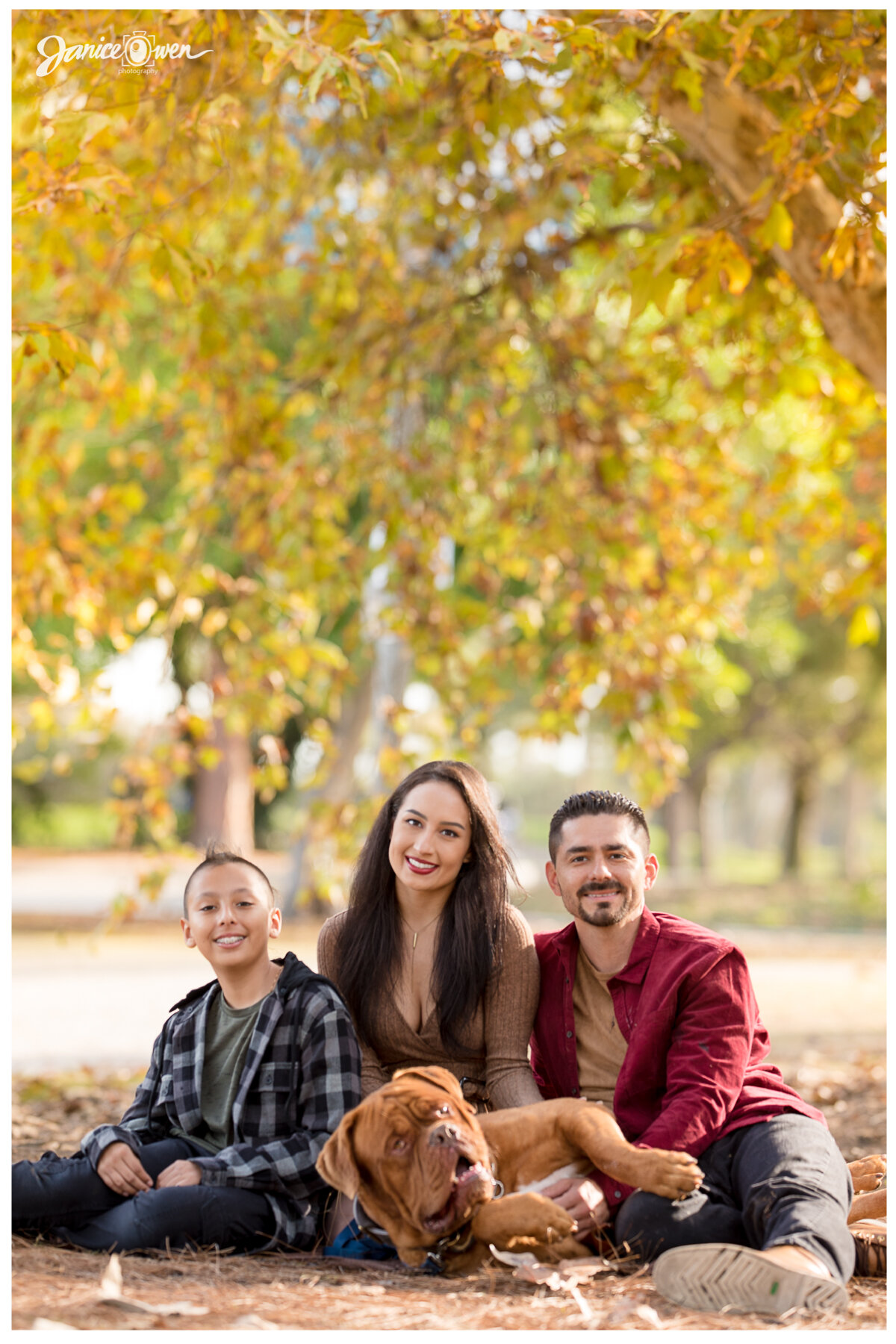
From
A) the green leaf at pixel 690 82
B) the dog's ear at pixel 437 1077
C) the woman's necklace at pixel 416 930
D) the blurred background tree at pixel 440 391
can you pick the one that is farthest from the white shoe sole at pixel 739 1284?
the green leaf at pixel 690 82

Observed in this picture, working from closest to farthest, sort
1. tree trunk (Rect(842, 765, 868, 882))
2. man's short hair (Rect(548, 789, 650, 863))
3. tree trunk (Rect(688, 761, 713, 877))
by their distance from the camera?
man's short hair (Rect(548, 789, 650, 863))
tree trunk (Rect(688, 761, 713, 877))
tree trunk (Rect(842, 765, 868, 882))

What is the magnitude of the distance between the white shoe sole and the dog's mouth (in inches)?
17.4

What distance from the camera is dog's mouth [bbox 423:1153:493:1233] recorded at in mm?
2770

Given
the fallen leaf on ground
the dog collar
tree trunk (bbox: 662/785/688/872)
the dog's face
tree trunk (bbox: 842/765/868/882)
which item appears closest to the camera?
the fallen leaf on ground

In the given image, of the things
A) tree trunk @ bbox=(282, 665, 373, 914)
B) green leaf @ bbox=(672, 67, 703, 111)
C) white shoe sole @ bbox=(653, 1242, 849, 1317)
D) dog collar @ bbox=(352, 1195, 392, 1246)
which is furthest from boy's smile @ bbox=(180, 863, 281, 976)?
tree trunk @ bbox=(282, 665, 373, 914)

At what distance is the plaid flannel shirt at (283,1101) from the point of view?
123 inches

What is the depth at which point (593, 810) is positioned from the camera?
3383mm

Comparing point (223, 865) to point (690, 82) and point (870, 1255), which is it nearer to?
point (870, 1255)

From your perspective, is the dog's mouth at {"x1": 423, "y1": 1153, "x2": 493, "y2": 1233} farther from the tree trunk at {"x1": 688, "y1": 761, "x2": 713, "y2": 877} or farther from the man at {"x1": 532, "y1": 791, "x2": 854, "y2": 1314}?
the tree trunk at {"x1": 688, "y1": 761, "x2": 713, "y2": 877}

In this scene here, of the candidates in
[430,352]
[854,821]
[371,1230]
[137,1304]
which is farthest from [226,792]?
[854,821]

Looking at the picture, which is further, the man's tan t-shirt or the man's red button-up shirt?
the man's tan t-shirt

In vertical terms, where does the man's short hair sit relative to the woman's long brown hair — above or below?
above

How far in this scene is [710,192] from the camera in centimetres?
500

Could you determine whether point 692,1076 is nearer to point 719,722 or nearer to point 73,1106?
point 73,1106
